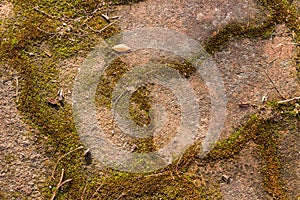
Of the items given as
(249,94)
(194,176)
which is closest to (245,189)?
(194,176)

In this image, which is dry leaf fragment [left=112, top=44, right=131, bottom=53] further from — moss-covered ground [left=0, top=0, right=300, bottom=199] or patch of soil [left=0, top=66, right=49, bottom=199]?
patch of soil [left=0, top=66, right=49, bottom=199]

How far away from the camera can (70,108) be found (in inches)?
152

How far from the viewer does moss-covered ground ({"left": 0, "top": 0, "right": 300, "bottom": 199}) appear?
381cm

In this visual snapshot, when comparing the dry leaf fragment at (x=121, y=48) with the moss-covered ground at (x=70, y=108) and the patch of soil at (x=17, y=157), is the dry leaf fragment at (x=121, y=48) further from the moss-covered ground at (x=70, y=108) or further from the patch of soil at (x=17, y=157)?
Answer: the patch of soil at (x=17, y=157)

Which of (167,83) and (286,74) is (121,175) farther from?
(286,74)

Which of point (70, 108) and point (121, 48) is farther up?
point (121, 48)

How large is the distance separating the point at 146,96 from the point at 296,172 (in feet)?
5.17

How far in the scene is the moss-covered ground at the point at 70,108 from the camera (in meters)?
3.81

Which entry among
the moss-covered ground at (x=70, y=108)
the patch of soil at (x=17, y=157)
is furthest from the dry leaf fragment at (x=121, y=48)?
the patch of soil at (x=17, y=157)

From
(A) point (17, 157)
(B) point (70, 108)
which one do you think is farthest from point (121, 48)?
(A) point (17, 157)

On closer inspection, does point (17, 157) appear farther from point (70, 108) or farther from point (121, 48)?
point (121, 48)

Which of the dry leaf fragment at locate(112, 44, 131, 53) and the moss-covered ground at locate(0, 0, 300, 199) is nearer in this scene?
the moss-covered ground at locate(0, 0, 300, 199)

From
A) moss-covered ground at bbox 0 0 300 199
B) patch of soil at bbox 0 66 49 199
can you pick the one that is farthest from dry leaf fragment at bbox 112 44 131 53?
patch of soil at bbox 0 66 49 199

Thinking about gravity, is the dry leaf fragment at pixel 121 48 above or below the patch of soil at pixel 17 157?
above
